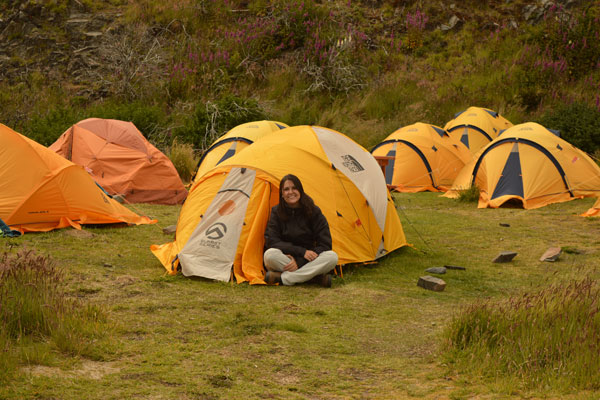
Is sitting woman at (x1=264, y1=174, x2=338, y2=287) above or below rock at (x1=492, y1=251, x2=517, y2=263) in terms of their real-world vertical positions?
above

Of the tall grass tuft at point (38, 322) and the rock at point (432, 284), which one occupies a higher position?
the tall grass tuft at point (38, 322)

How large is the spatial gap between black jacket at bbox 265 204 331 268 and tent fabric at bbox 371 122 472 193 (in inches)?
381

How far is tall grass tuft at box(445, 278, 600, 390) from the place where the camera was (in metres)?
4.35

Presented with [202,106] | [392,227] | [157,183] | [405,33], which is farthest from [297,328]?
[405,33]

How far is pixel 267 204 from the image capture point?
8234mm

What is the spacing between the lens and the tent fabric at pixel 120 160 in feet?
45.2

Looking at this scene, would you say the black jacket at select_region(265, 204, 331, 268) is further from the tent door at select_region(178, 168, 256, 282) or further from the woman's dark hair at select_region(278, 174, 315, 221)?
the tent door at select_region(178, 168, 256, 282)

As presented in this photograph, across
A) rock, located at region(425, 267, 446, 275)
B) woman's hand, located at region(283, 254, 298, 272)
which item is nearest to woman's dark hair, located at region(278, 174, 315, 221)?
woman's hand, located at region(283, 254, 298, 272)

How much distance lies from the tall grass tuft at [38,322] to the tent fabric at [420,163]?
1271 centimetres

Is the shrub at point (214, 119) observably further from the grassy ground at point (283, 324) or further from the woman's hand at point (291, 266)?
the woman's hand at point (291, 266)

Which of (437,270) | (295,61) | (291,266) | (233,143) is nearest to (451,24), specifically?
(295,61)

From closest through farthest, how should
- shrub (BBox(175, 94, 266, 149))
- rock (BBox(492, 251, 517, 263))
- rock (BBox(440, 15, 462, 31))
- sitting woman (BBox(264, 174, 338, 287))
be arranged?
sitting woman (BBox(264, 174, 338, 287)) < rock (BBox(492, 251, 517, 263)) < shrub (BBox(175, 94, 266, 149)) < rock (BBox(440, 15, 462, 31))

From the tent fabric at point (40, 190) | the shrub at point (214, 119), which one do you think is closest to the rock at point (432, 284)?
the tent fabric at point (40, 190)

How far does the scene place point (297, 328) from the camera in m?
5.86
